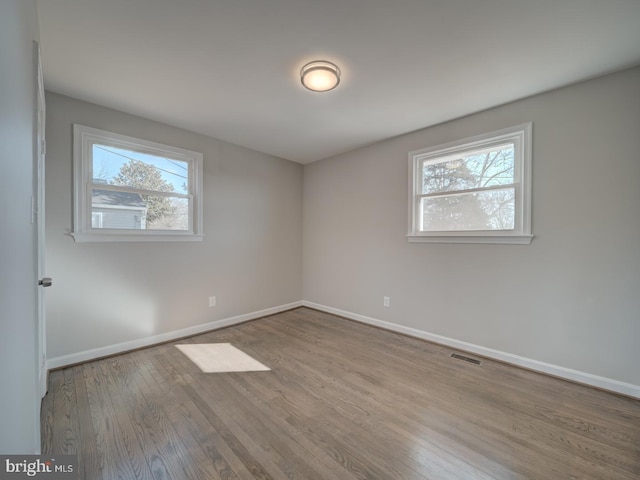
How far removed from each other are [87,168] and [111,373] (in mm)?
1923

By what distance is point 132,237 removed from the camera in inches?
109

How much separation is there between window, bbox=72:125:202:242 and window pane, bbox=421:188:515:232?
2.86 meters

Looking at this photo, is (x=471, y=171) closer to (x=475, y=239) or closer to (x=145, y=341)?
(x=475, y=239)

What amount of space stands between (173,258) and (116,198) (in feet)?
2.77

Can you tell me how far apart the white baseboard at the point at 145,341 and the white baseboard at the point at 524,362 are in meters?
1.68

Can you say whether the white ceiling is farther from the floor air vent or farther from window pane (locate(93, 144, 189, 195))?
the floor air vent

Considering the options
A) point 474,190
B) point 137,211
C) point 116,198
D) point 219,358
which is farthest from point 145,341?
point 474,190

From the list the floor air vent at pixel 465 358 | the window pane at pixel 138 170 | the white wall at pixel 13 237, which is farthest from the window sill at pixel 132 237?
the floor air vent at pixel 465 358

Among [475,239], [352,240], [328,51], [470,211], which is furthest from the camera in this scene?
[352,240]

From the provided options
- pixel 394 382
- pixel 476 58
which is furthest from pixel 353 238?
pixel 476 58

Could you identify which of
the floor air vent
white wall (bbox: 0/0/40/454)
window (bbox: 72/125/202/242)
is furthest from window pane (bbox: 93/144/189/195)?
the floor air vent

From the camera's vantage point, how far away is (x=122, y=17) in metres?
1.60

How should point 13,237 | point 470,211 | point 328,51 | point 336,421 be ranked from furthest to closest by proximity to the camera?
point 470,211 → point 328,51 → point 336,421 → point 13,237

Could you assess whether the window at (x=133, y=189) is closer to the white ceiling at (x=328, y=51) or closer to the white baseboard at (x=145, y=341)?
the white ceiling at (x=328, y=51)
